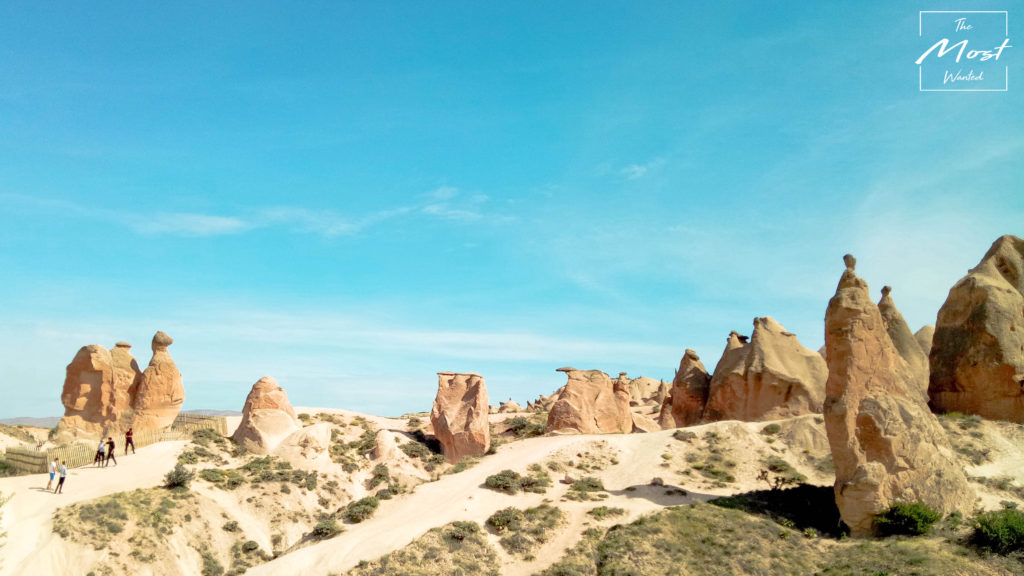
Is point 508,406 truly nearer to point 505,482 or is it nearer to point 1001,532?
point 505,482

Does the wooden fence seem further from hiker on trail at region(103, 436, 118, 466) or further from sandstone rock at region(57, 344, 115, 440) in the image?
sandstone rock at region(57, 344, 115, 440)

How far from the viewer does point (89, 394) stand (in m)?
40.4

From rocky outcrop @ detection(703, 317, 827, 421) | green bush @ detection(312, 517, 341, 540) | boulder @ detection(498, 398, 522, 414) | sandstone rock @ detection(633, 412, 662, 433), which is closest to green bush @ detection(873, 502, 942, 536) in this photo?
rocky outcrop @ detection(703, 317, 827, 421)

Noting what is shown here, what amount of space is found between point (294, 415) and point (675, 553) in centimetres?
2564

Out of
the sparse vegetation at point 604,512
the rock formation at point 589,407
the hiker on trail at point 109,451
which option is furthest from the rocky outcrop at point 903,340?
the hiker on trail at point 109,451

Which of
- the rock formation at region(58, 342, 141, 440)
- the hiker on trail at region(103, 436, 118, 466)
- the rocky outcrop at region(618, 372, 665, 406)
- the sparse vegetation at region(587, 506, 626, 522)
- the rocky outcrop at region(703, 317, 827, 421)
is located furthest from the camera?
the rocky outcrop at region(618, 372, 665, 406)

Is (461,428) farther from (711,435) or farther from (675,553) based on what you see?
(675,553)

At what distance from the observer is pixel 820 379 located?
38906 mm

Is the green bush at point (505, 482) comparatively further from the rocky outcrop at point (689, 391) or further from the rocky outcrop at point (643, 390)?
the rocky outcrop at point (643, 390)

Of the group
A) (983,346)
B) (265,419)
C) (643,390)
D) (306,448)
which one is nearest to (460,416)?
(306,448)

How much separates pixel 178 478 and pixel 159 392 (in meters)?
9.60

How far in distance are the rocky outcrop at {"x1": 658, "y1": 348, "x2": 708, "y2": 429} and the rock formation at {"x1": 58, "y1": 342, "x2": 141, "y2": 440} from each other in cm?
3104

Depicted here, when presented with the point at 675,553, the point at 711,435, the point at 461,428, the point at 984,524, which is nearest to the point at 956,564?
the point at 984,524

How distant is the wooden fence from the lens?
32.8 meters
